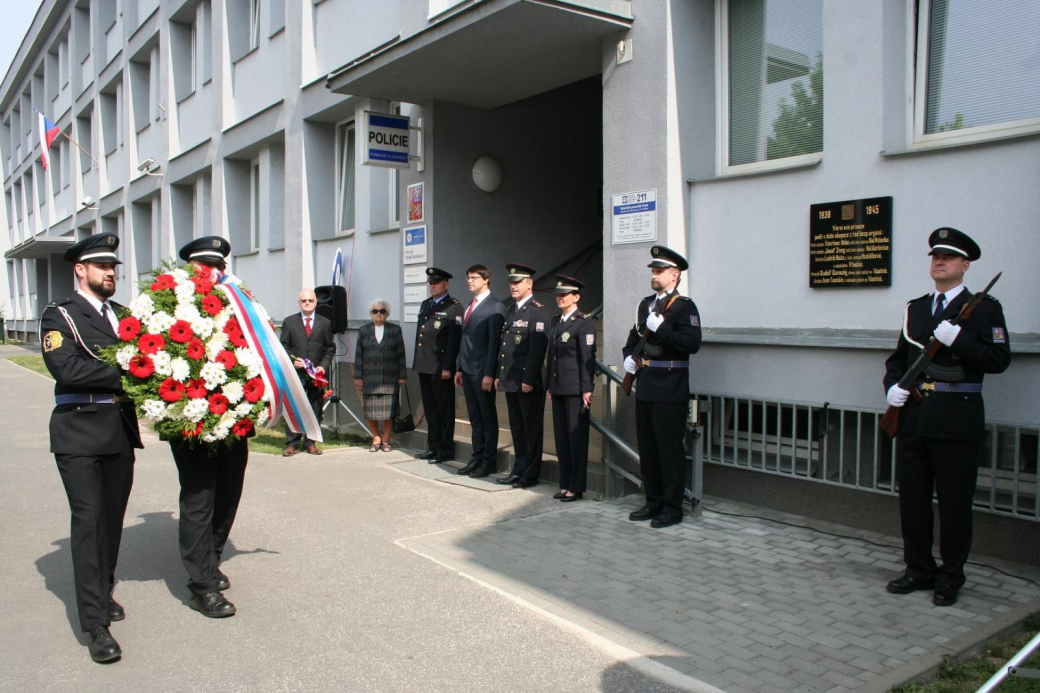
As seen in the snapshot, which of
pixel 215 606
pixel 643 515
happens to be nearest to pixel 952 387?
pixel 643 515

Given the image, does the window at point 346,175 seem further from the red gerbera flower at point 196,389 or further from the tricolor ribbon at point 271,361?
the red gerbera flower at point 196,389

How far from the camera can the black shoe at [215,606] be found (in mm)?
4777

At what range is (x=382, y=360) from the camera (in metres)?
10.0

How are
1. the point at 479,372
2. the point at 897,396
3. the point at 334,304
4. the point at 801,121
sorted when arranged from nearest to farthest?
the point at 897,396 → the point at 801,121 → the point at 479,372 → the point at 334,304

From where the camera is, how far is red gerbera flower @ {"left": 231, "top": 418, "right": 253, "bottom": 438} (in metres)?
4.85

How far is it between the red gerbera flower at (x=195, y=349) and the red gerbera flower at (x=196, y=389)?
0.12 m

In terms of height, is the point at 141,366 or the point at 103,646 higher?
the point at 141,366

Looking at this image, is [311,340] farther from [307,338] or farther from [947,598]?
[947,598]

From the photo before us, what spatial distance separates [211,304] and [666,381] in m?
3.31

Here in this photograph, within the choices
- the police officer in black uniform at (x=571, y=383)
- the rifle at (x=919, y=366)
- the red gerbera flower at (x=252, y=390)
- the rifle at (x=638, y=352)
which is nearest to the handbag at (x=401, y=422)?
the police officer in black uniform at (x=571, y=383)

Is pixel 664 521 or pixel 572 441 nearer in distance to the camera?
pixel 664 521

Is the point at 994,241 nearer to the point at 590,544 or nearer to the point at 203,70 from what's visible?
the point at 590,544

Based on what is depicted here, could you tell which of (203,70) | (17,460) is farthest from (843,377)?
(203,70)

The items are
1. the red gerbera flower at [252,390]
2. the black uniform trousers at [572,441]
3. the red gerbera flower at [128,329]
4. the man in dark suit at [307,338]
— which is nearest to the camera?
the red gerbera flower at [128,329]
